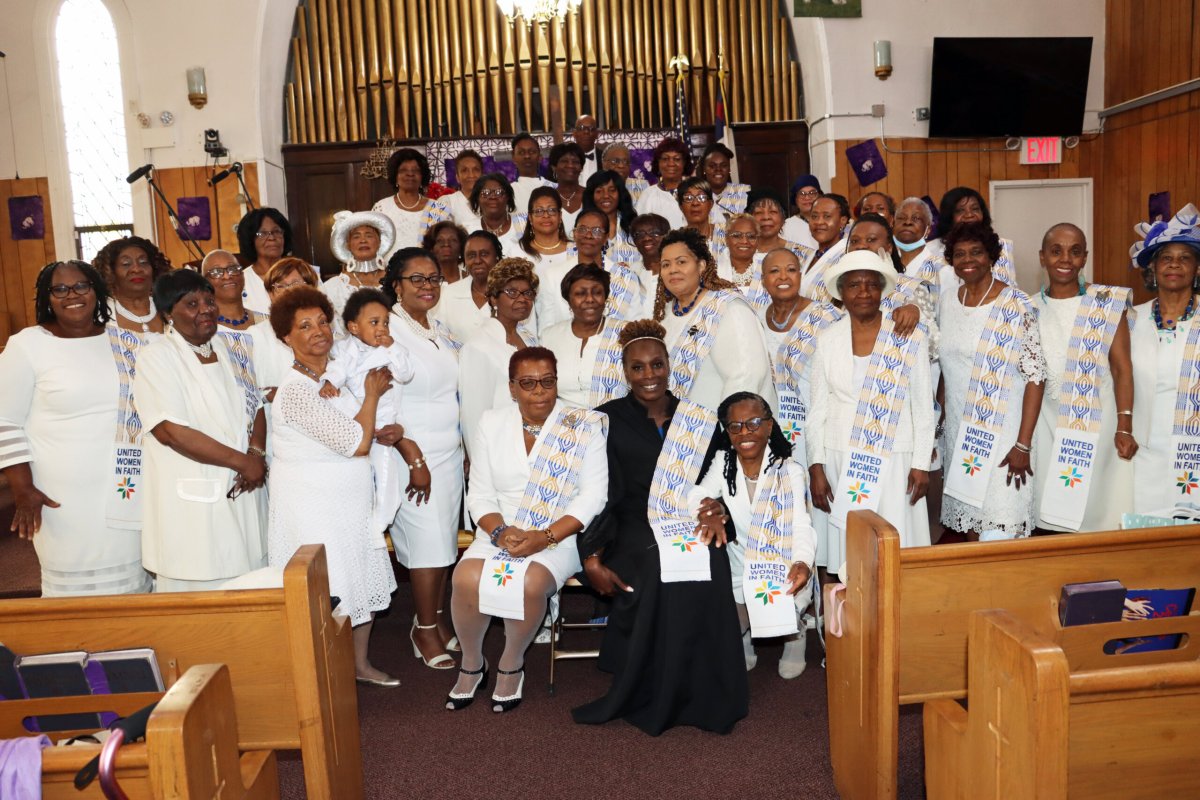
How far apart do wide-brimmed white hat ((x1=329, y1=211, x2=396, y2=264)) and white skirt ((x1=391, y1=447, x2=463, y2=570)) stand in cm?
113

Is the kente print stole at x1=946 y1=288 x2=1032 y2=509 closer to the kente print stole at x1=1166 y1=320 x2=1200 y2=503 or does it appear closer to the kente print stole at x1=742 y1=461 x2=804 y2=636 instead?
the kente print stole at x1=1166 y1=320 x2=1200 y2=503

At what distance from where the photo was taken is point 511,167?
809 centimetres

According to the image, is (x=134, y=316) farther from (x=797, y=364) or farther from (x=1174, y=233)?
(x=1174, y=233)

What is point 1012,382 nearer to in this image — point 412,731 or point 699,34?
point 412,731

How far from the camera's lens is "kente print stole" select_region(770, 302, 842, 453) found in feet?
12.6

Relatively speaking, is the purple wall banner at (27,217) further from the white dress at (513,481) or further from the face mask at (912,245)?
the face mask at (912,245)

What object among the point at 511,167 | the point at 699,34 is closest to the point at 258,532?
the point at 511,167

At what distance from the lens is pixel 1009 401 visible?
370cm

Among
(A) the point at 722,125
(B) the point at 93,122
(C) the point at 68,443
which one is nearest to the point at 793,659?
(C) the point at 68,443

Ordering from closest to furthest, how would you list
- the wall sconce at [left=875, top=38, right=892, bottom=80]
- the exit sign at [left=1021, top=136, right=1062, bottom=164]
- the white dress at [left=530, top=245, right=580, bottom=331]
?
1. the white dress at [left=530, top=245, right=580, bottom=331]
2. the wall sconce at [left=875, top=38, right=892, bottom=80]
3. the exit sign at [left=1021, top=136, right=1062, bottom=164]

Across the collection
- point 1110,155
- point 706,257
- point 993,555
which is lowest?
point 993,555

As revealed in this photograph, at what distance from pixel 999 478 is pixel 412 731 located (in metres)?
2.37

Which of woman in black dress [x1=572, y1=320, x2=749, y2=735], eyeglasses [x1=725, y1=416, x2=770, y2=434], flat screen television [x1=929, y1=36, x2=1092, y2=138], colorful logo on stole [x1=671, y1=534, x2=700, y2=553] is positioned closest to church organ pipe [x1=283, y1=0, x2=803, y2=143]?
flat screen television [x1=929, y1=36, x2=1092, y2=138]

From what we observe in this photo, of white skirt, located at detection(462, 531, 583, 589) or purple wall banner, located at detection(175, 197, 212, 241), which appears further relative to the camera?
purple wall banner, located at detection(175, 197, 212, 241)
